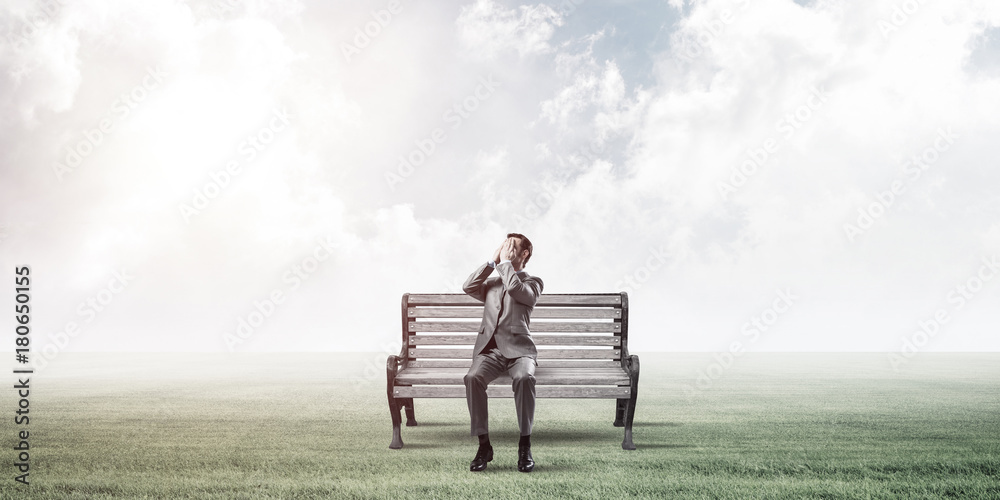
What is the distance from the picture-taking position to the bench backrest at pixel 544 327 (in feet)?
21.5

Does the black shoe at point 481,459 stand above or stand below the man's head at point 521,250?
below

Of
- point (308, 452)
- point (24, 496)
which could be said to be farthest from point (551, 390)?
point (24, 496)

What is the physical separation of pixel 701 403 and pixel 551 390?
4.22 metres

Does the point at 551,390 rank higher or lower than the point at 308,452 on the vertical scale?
higher

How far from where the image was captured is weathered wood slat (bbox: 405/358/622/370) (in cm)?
640

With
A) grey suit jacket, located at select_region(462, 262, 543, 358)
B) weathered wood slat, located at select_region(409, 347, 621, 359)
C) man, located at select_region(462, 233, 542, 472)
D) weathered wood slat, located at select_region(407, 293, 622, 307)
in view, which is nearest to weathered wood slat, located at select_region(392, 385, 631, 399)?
man, located at select_region(462, 233, 542, 472)

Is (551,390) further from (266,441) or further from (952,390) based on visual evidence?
(952,390)

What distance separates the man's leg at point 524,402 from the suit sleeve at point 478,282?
75 cm

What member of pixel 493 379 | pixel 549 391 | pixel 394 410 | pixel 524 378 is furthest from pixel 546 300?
pixel 394 410

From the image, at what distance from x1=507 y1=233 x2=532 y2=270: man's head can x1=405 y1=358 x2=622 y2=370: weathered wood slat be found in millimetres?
1134

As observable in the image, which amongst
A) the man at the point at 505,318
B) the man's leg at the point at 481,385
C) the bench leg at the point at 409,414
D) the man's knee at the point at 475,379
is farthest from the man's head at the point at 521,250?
the bench leg at the point at 409,414

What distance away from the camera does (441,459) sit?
17.3ft

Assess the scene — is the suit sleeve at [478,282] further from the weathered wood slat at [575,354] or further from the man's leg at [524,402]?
the weathered wood slat at [575,354]

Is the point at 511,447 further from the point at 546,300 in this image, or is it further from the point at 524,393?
the point at 546,300
